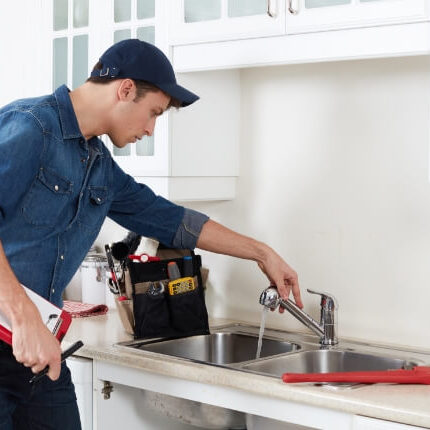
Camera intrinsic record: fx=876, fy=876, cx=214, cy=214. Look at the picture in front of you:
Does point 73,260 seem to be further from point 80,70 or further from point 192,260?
point 80,70

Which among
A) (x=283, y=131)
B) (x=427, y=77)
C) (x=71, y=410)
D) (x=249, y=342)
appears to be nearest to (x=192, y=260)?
(x=249, y=342)

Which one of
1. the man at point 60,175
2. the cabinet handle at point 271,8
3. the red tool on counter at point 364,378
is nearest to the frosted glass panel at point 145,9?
the cabinet handle at point 271,8

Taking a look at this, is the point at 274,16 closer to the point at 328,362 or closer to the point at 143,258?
the point at 143,258

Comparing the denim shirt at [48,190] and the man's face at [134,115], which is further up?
the man's face at [134,115]

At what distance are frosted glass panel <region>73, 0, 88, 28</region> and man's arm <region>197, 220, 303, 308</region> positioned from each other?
0.84m

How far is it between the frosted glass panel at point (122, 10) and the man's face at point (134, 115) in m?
0.65

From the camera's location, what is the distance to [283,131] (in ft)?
9.25

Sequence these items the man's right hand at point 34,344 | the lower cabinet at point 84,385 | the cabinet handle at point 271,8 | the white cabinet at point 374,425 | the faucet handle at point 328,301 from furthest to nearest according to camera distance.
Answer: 1. the faucet handle at point 328,301
2. the lower cabinet at point 84,385
3. the cabinet handle at point 271,8
4. the white cabinet at point 374,425
5. the man's right hand at point 34,344

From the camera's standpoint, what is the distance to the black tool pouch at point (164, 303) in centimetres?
257

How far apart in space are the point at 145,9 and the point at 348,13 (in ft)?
2.35

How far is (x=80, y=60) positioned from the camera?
9.36 feet

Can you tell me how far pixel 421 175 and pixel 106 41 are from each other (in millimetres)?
1061

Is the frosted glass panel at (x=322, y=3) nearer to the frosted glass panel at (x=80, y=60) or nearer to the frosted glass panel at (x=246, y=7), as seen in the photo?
Result: the frosted glass panel at (x=246, y=7)

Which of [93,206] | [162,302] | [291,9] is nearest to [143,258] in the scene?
[162,302]
